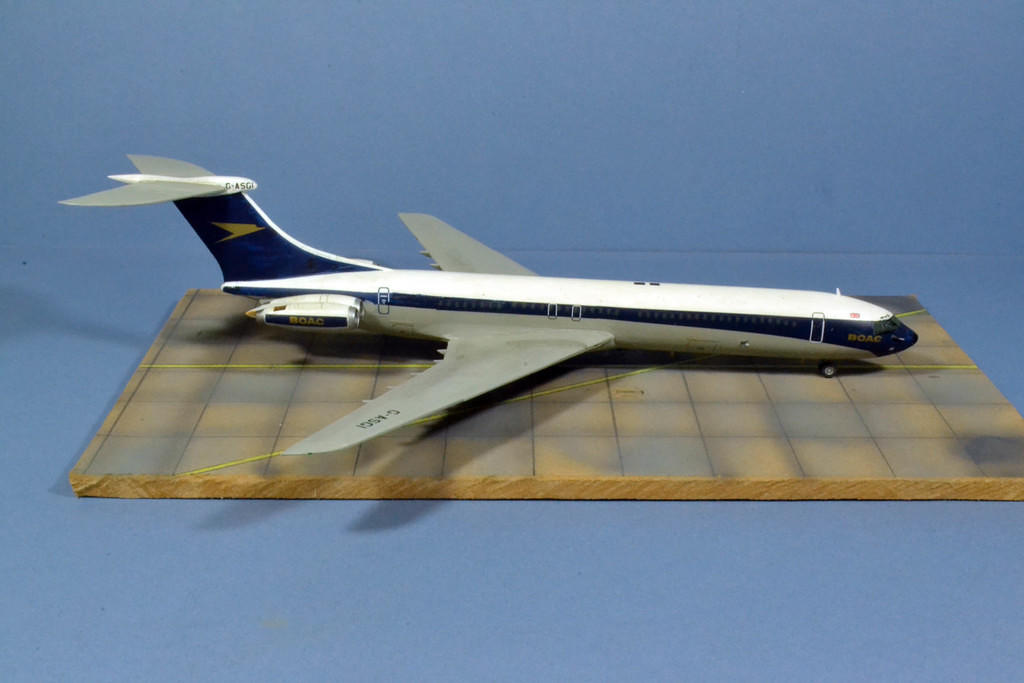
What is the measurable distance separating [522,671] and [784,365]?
10.2 meters

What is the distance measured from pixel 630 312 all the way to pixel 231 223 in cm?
870

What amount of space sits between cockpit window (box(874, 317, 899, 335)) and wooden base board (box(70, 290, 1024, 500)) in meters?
1.24

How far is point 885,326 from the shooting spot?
18.7 m

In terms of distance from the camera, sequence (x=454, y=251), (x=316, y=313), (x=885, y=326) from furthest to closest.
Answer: (x=454, y=251) < (x=885, y=326) < (x=316, y=313)

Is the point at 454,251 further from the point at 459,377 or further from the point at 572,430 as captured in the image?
the point at 572,430

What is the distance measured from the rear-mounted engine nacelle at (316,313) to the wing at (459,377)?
2.24 meters

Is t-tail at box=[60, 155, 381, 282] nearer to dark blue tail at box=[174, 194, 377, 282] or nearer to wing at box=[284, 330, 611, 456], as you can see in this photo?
dark blue tail at box=[174, 194, 377, 282]

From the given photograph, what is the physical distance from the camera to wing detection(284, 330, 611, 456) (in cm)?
1411

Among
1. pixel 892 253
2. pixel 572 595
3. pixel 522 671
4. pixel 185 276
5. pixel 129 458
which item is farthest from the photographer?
pixel 892 253

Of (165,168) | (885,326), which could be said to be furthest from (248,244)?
(885,326)

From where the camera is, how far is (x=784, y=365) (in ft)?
65.0

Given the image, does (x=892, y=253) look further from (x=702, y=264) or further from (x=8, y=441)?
(x=8, y=441)

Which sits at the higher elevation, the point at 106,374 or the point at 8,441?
the point at 106,374

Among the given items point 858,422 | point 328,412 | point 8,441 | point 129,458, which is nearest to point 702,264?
point 858,422
